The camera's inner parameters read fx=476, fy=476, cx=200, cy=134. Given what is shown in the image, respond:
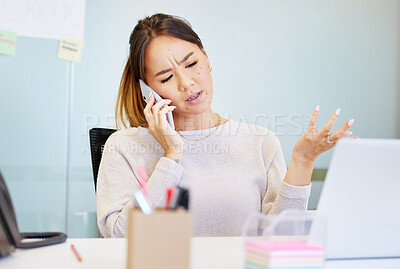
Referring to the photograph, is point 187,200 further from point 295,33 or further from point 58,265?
point 295,33

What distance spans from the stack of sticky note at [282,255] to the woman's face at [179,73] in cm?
92

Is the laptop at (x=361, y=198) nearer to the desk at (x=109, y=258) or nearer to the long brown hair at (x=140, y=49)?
the desk at (x=109, y=258)

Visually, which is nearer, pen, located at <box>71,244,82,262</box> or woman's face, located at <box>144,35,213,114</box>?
pen, located at <box>71,244,82,262</box>

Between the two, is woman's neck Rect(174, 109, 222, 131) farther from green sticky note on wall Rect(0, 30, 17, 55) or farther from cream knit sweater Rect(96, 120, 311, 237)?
green sticky note on wall Rect(0, 30, 17, 55)

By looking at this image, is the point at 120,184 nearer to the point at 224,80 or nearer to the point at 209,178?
the point at 209,178

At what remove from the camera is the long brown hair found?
1.60 meters

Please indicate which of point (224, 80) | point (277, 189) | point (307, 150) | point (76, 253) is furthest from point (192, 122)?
point (224, 80)

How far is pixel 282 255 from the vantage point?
67 centimetres

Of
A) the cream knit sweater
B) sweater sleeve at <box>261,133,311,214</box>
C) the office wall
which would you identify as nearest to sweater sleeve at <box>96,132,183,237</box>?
the cream knit sweater

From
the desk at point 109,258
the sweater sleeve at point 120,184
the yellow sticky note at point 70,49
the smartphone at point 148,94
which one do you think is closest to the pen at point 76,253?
the desk at point 109,258

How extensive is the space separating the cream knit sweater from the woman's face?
0.13m

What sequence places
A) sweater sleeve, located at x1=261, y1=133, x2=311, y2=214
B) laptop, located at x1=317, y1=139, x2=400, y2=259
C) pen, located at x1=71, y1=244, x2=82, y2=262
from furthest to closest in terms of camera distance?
sweater sleeve, located at x1=261, y1=133, x2=311, y2=214 < pen, located at x1=71, y1=244, x2=82, y2=262 < laptop, located at x1=317, y1=139, x2=400, y2=259

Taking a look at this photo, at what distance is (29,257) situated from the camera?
0.88 meters

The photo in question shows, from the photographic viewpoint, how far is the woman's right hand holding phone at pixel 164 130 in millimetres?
1481
